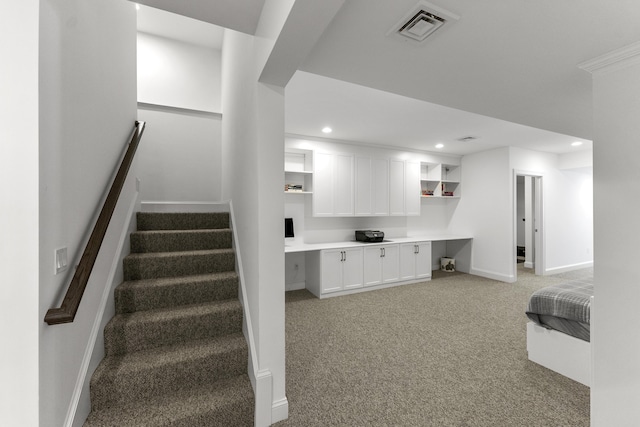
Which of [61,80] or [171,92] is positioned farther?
[171,92]

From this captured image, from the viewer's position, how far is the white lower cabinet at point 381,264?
443cm

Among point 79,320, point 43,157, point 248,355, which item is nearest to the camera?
point 43,157

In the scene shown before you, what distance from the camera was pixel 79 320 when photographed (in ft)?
4.71

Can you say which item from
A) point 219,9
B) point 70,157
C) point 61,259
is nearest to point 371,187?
point 219,9

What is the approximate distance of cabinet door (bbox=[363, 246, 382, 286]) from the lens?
440 centimetres

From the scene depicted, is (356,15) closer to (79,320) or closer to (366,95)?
(366,95)

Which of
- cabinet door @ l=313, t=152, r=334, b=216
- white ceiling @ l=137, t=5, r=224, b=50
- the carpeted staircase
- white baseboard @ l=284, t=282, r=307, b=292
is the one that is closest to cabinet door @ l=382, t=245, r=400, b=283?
cabinet door @ l=313, t=152, r=334, b=216

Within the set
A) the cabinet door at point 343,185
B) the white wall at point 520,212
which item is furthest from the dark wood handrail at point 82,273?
the white wall at point 520,212

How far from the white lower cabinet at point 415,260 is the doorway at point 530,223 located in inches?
61.6

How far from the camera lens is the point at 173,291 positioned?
2.05 metres

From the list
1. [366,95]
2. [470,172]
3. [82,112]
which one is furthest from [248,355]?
[470,172]

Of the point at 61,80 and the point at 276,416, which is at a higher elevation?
the point at 61,80

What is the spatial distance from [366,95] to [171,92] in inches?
119

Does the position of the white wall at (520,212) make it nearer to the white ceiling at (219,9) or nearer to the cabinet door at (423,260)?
the cabinet door at (423,260)
